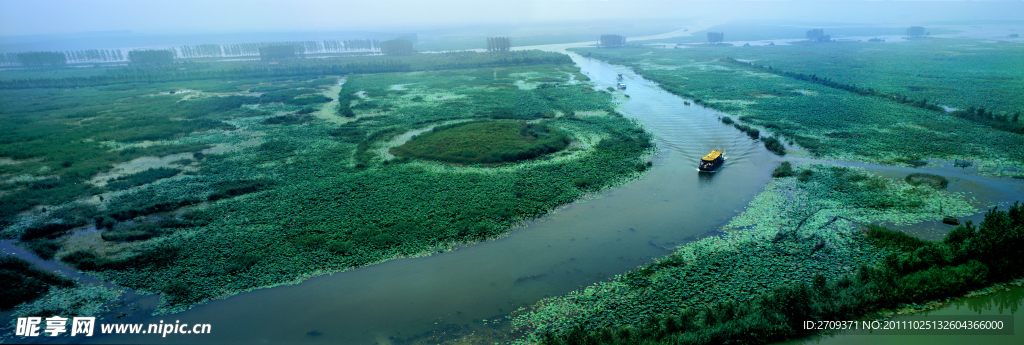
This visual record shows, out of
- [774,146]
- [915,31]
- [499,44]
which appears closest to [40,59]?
[499,44]

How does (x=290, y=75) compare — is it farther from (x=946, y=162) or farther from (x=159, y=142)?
(x=946, y=162)

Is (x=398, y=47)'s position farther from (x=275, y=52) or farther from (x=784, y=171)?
(x=784, y=171)

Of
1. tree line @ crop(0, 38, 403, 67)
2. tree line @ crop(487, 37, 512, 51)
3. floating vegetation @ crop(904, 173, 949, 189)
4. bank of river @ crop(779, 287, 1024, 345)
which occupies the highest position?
tree line @ crop(0, 38, 403, 67)

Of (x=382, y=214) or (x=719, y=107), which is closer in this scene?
(x=382, y=214)

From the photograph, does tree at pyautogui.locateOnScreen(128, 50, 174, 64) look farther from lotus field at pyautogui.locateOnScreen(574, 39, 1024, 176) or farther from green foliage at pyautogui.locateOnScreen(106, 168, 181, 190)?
lotus field at pyautogui.locateOnScreen(574, 39, 1024, 176)

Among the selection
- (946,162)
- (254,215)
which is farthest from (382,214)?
(946,162)

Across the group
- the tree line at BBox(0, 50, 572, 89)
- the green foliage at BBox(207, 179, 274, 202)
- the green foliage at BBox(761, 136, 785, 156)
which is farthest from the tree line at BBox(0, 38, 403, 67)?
the green foliage at BBox(761, 136, 785, 156)
